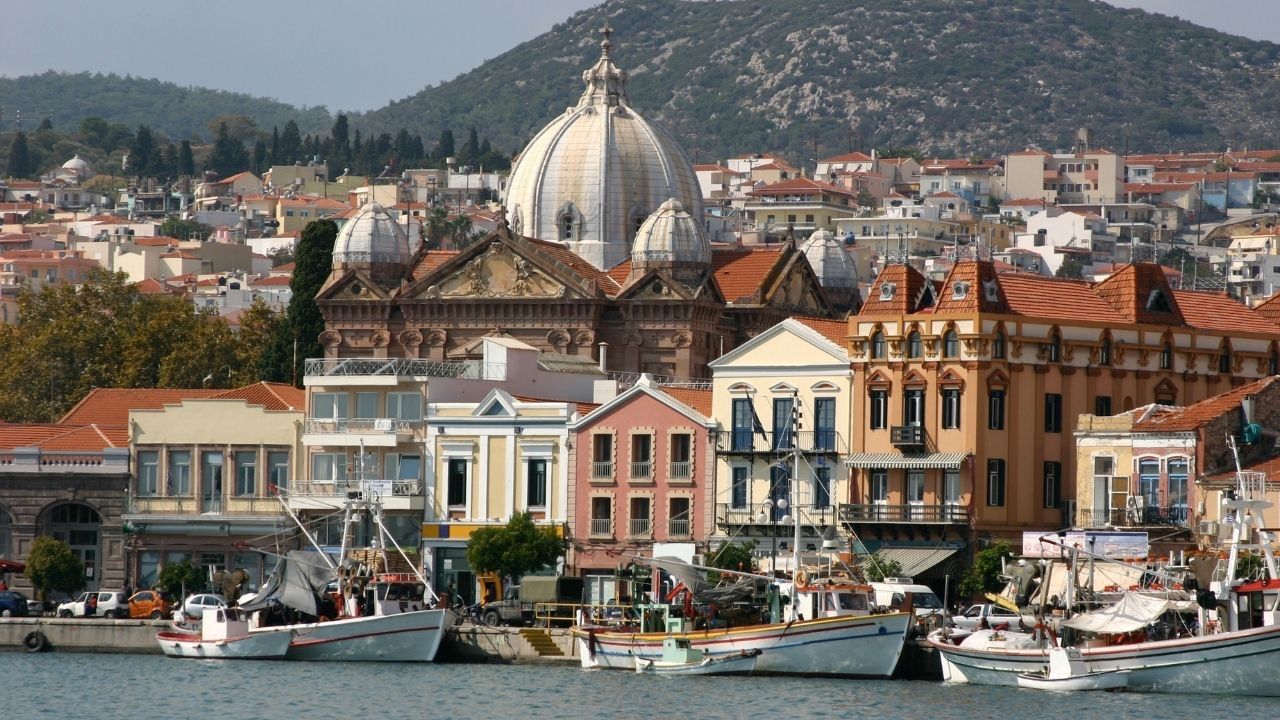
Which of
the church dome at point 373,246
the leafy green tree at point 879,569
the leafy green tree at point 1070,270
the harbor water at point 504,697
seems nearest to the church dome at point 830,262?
the church dome at point 373,246

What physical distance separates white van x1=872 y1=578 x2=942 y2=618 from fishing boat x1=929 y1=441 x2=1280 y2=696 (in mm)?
3424

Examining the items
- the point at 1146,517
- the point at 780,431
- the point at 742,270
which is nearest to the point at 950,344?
the point at 780,431

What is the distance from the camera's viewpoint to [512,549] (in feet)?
261

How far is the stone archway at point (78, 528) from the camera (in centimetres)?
8912

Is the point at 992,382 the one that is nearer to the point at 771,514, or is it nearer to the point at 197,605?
the point at 771,514

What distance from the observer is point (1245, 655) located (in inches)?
2383

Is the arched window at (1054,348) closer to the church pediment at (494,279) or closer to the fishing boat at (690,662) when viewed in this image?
the fishing boat at (690,662)

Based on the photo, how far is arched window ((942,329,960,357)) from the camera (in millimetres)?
77062

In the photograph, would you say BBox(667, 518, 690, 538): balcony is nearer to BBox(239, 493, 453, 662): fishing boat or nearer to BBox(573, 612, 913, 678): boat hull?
BBox(239, 493, 453, 662): fishing boat

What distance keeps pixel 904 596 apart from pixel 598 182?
142ft

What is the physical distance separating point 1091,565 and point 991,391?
12.6m

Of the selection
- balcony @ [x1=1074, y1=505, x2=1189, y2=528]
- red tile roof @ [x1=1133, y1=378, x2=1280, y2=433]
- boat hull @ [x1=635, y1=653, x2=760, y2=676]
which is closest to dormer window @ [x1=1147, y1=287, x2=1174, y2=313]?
red tile roof @ [x1=1133, y1=378, x2=1280, y2=433]

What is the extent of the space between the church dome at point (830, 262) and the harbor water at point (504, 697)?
4263 centimetres

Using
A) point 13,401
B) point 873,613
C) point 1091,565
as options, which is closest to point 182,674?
point 873,613
